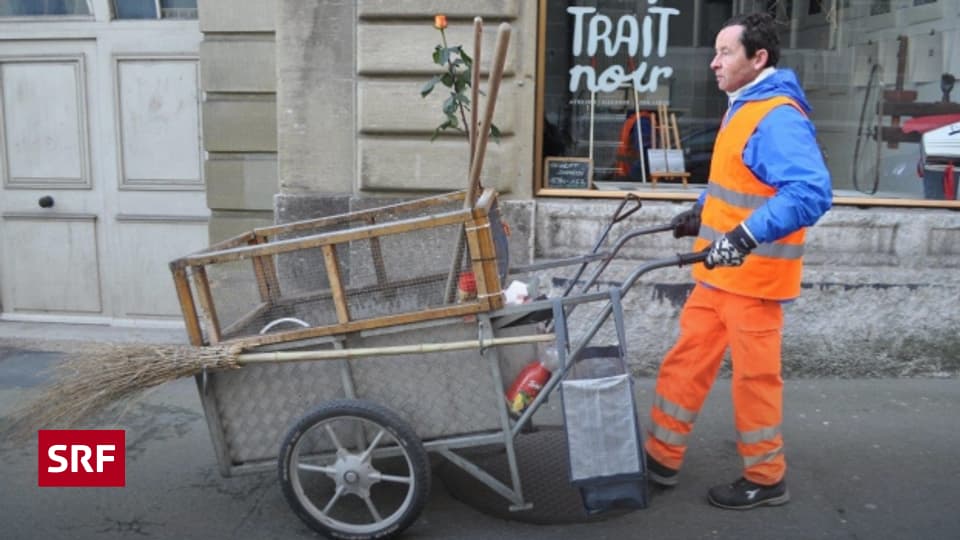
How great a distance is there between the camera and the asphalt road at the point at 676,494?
3555 mm

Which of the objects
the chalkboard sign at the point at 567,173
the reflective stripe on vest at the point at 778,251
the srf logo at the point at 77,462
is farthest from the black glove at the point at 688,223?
the srf logo at the point at 77,462

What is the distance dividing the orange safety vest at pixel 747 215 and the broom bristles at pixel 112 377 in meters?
1.92

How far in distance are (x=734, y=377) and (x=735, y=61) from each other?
1253mm

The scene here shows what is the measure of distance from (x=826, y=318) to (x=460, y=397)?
9.73ft

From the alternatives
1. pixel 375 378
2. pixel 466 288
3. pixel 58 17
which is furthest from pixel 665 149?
pixel 58 17

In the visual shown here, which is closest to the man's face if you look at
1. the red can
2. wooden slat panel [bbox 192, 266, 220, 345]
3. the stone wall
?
the red can

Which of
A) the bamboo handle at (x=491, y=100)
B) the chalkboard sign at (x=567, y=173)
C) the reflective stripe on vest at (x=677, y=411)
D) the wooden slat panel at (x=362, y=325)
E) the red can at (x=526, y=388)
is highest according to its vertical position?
the bamboo handle at (x=491, y=100)

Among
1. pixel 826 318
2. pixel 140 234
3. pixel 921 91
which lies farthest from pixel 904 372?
pixel 140 234

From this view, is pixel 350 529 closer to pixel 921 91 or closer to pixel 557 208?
pixel 557 208

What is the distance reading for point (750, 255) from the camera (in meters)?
3.48

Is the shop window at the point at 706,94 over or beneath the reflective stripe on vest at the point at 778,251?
over

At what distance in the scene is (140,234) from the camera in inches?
254

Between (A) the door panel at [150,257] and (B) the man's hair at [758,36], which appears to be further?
(A) the door panel at [150,257]

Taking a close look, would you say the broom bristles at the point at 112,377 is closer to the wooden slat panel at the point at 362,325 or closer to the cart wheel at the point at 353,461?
the wooden slat panel at the point at 362,325
